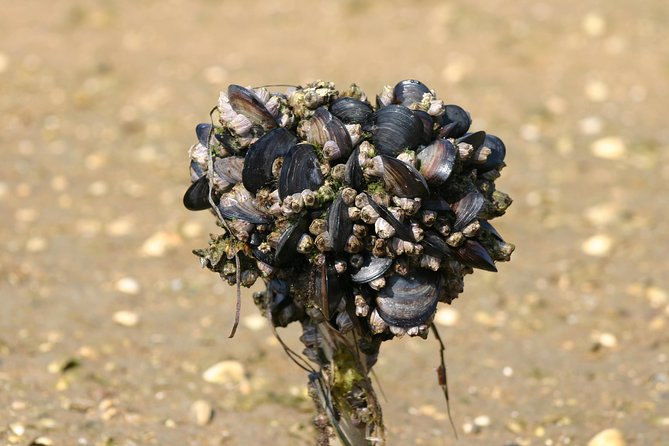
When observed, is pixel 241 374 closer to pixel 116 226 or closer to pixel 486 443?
pixel 486 443

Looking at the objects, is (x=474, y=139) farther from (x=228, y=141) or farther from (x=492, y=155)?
(x=228, y=141)

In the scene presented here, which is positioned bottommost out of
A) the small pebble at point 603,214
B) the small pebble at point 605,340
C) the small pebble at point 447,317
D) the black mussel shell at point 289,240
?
the black mussel shell at point 289,240

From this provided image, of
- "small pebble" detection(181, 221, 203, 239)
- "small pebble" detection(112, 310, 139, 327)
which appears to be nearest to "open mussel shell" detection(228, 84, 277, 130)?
"small pebble" detection(112, 310, 139, 327)

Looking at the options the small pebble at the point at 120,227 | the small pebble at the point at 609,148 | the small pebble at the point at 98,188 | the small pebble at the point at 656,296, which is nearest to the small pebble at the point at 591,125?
the small pebble at the point at 609,148

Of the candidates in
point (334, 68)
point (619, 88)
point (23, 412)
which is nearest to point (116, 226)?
point (23, 412)

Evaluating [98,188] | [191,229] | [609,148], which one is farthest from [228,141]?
[609,148]

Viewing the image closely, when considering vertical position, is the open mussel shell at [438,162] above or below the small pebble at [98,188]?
below

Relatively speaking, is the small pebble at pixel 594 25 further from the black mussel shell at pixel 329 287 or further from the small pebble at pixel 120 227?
the black mussel shell at pixel 329 287
